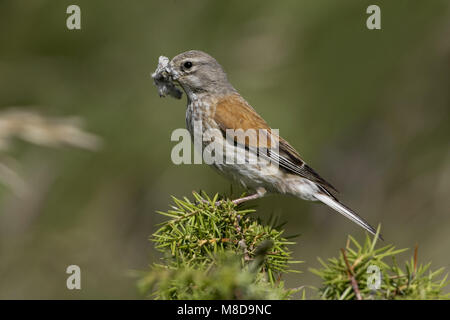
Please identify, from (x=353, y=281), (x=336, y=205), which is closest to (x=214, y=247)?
(x=353, y=281)

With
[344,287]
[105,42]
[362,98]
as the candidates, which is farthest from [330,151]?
[344,287]

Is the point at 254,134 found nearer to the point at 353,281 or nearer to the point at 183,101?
the point at 183,101

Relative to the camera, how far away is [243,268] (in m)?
1.86

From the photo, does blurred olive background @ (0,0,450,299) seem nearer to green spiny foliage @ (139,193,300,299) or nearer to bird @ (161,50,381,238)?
bird @ (161,50,381,238)

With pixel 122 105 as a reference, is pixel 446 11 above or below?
above

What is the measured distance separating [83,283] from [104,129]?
133cm

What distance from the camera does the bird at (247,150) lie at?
126 inches

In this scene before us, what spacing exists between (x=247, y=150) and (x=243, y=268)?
145cm

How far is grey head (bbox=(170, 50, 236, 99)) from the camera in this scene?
3449 millimetres

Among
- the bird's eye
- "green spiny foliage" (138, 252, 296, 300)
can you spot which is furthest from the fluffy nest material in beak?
"green spiny foliage" (138, 252, 296, 300)

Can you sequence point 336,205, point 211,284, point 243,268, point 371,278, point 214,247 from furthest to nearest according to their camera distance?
1. point 336,205
2. point 214,247
3. point 243,268
4. point 371,278
5. point 211,284

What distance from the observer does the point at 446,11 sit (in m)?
4.56
